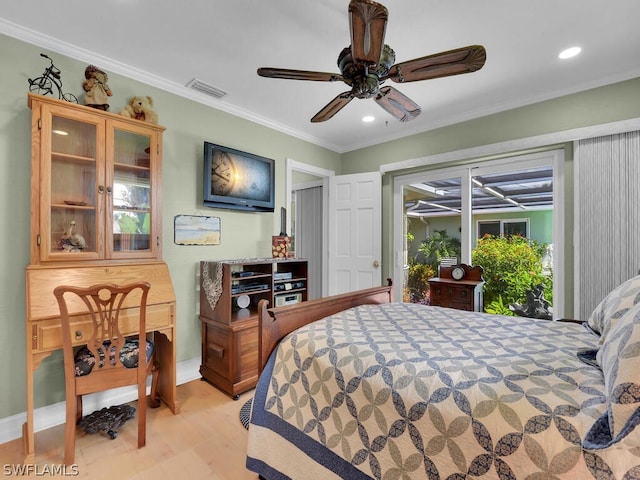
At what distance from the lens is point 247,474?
1.70m

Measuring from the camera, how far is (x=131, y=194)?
2.35 meters

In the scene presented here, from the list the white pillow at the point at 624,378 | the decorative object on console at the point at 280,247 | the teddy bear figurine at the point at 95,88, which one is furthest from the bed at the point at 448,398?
the teddy bear figurine at the point at 95,88

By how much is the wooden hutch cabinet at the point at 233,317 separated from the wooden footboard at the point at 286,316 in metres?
0.93

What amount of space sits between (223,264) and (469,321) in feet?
6.38

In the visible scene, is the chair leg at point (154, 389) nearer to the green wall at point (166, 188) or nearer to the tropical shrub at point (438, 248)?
the green wall at point (166, 188)

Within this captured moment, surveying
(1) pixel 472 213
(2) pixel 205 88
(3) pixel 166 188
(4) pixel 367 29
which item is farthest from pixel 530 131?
(3) pixel 166 188

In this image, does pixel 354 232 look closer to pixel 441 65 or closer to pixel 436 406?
pixel 441 65

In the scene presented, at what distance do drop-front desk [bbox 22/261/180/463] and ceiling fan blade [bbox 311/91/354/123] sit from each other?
1717 millimetres

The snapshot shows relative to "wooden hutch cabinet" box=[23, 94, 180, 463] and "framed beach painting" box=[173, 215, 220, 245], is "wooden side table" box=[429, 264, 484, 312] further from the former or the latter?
"wooden hutch cabinet" box=[23, 94, 180, 463]

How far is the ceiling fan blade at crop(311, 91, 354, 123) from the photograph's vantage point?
1.95m

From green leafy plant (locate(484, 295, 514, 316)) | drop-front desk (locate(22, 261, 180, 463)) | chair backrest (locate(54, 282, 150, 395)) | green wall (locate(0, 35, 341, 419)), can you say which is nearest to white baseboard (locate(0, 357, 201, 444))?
green wall (locate(0, 35, 341, 419))

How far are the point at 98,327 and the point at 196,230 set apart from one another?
48.7 inches

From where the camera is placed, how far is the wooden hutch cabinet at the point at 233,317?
2557mm

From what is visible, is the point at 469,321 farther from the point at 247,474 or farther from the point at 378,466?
the point at 247,474
